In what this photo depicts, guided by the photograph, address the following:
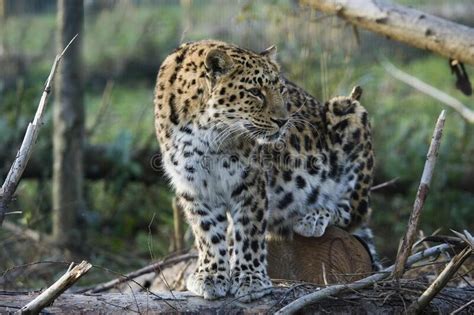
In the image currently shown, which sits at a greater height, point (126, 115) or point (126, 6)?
point (126, 6)

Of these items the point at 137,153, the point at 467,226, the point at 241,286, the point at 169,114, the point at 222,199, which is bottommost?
the point at 467,226

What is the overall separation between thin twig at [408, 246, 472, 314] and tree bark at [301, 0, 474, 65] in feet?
10.1

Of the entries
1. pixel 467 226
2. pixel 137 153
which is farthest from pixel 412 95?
pixel 137 153

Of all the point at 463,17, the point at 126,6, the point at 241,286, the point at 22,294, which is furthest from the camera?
the point at 463,17

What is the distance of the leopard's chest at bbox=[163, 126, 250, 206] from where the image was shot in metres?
7.12

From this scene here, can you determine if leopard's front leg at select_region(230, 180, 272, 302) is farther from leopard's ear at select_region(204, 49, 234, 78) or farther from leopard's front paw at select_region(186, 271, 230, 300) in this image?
leopard's ear at select_region(204, 49, 234, 78)

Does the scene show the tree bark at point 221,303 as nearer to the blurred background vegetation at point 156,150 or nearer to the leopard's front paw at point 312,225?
the leopard's front paw at point 312,225

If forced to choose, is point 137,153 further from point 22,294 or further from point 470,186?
point 22,294

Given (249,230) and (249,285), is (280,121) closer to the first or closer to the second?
(249,230)

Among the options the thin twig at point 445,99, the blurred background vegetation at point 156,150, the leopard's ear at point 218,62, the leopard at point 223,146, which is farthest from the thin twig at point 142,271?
the thin twig at point 445,99

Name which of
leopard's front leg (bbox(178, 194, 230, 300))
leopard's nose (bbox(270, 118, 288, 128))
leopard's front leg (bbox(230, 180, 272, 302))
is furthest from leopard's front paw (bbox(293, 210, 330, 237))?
leopard's nose (bbox(270, 118, 288, 128))

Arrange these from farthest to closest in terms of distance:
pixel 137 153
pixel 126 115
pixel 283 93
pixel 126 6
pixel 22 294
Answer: pixel 126 6 < pixel 126 115 < pixel 137 153 < pixel 283 93 < pixel 22 294

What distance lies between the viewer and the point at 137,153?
41.9 feet

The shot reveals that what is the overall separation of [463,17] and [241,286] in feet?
45.5
